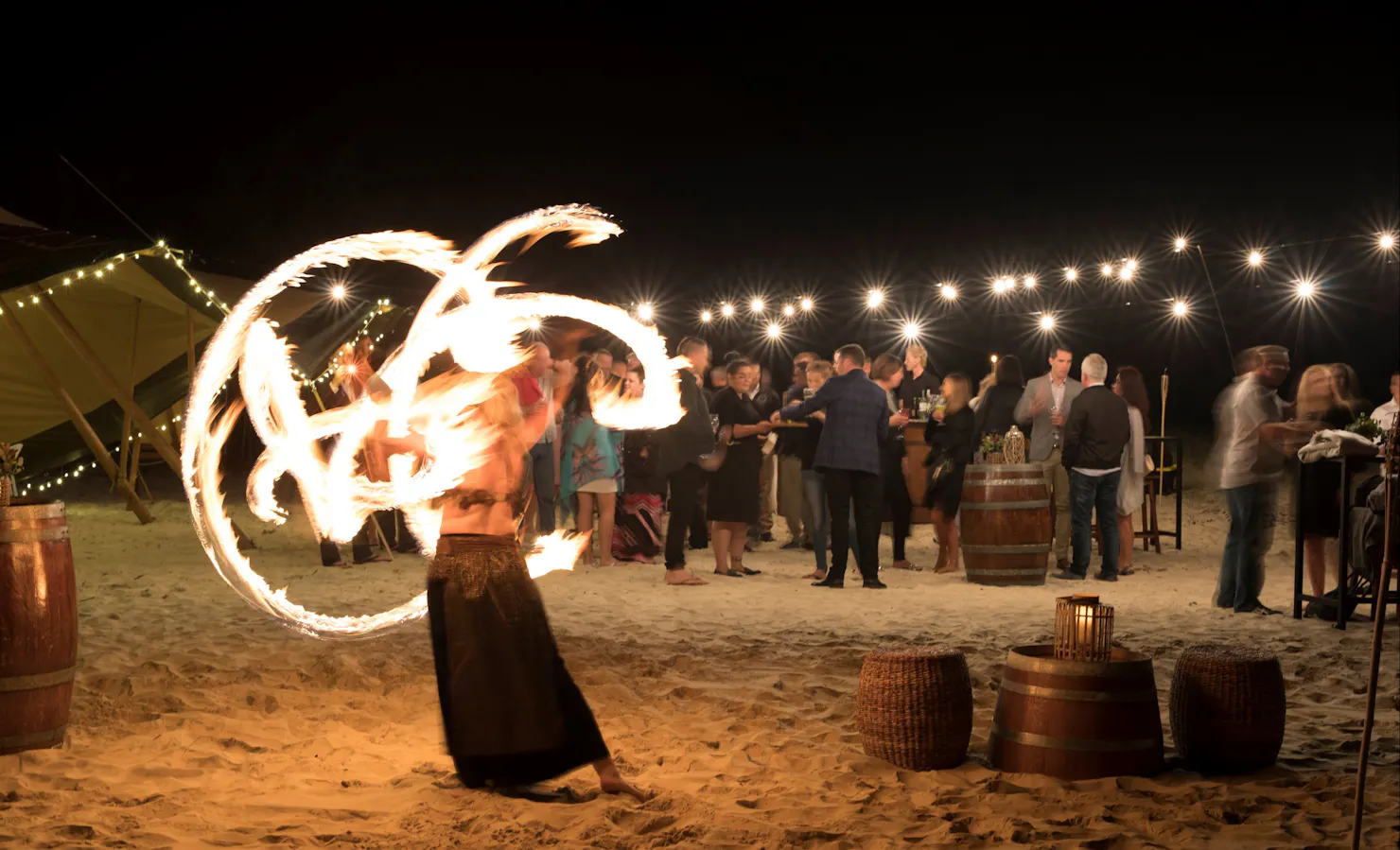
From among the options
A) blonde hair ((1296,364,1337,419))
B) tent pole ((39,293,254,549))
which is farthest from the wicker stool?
tent pole ((39,293,254,549))

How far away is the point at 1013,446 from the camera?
10.4 metres

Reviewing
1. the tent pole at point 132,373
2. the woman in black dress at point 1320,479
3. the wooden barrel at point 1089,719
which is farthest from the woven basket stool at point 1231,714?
the tent pole at point 132,373

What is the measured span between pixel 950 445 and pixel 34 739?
25.3 ft

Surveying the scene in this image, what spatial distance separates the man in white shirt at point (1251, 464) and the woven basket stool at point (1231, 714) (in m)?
4.01

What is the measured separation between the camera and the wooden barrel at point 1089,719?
4.46m

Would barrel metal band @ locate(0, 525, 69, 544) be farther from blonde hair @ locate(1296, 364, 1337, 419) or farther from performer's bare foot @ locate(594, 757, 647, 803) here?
blonde hair @ locate(1296, 364, 1337, 419)

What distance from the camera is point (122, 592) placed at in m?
9.13

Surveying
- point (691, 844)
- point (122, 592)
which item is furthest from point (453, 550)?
point (122, 592)

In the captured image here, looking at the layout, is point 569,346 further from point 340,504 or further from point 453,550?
point 453,550

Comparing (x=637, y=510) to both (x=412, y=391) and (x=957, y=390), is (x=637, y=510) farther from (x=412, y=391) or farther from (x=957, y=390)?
(x=412, y=391)

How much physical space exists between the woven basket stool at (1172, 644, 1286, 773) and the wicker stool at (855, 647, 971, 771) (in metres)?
A: 0.85

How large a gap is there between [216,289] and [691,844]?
13308mm

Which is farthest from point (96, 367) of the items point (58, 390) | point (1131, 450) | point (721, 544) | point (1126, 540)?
point (1126, 540)

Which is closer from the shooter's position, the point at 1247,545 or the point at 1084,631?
the point at 1084,631
